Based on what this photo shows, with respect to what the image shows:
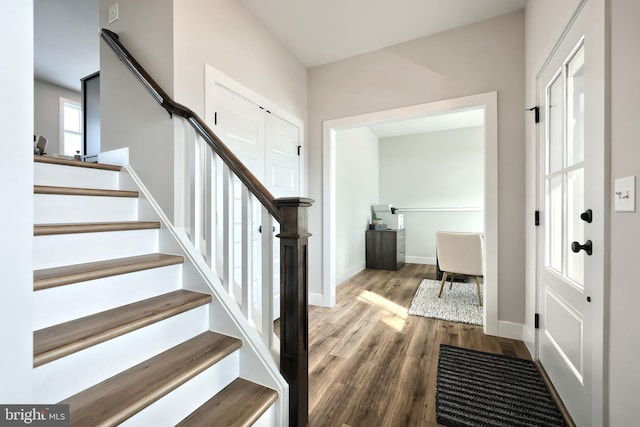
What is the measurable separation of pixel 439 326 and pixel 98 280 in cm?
261

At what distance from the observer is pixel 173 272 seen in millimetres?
1503

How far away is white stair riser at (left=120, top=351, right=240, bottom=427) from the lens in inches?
38.6

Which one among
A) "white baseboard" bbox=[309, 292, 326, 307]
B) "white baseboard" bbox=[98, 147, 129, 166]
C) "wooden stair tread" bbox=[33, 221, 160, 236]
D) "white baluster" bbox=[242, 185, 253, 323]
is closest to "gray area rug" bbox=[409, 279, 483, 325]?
"white baseboard" bbox=[309, 292, 326, 307]

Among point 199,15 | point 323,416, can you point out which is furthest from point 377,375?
point 199,15

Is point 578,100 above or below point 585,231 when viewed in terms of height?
above

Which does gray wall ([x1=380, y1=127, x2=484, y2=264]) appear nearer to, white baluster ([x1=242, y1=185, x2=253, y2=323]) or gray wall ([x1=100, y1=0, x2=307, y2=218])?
gray wall ([x1=100, y1=0, x2=307, y2=218])

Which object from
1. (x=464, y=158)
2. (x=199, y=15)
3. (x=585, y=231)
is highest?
(x=199, y=15)

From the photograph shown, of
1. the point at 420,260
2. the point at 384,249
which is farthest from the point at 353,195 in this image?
the point at 420,260

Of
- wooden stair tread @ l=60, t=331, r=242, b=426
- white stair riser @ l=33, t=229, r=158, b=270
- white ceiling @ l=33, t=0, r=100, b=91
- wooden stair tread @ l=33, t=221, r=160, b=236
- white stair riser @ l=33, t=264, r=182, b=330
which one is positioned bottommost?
wooden stair tread @ l=60, t=331, r=242, b=426

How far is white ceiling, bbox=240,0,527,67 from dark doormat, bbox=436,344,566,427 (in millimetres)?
2816

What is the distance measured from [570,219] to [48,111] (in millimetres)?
6609

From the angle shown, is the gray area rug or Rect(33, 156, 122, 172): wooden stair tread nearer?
Rect(33, 156, 122, 172): wooden stair tread

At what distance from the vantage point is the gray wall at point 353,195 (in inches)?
163

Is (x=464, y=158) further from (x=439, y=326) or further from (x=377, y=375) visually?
(x=377, y=375)
